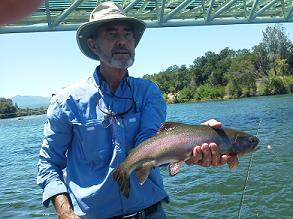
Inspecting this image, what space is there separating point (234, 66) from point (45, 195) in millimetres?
89194

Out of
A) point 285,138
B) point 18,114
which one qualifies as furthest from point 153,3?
point 18,114

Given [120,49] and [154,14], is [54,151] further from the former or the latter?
[154,14]

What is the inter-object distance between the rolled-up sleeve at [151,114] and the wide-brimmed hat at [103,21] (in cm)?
44

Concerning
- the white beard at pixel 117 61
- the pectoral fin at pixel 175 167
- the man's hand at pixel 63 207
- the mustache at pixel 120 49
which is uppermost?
the mustache at pixel 120 49

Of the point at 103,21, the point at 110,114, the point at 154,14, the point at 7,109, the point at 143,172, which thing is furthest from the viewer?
the point at 7,109

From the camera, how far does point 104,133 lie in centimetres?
294

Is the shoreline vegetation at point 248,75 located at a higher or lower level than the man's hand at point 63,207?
lower

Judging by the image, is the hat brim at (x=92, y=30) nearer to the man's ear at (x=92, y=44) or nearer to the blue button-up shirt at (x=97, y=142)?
the man's ear at (x=92, y=44)

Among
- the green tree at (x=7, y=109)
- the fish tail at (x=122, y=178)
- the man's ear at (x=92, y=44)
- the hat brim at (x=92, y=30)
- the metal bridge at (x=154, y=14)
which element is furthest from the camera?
the green tree at (x=7, y=109)

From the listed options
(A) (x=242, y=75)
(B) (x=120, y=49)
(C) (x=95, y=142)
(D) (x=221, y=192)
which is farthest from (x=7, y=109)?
(C) (x=95, y=142)

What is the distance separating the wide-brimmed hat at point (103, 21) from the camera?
307 centimetres

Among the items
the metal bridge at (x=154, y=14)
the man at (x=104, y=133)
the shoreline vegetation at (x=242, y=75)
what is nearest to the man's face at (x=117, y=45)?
the man at (x=104, y=133)

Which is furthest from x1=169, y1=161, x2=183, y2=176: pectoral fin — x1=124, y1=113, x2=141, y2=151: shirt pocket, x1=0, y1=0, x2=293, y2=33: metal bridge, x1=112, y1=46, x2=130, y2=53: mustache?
x1=0, y1=0, x2=293, y2=33: metal bridge

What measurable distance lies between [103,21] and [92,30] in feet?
0.67
